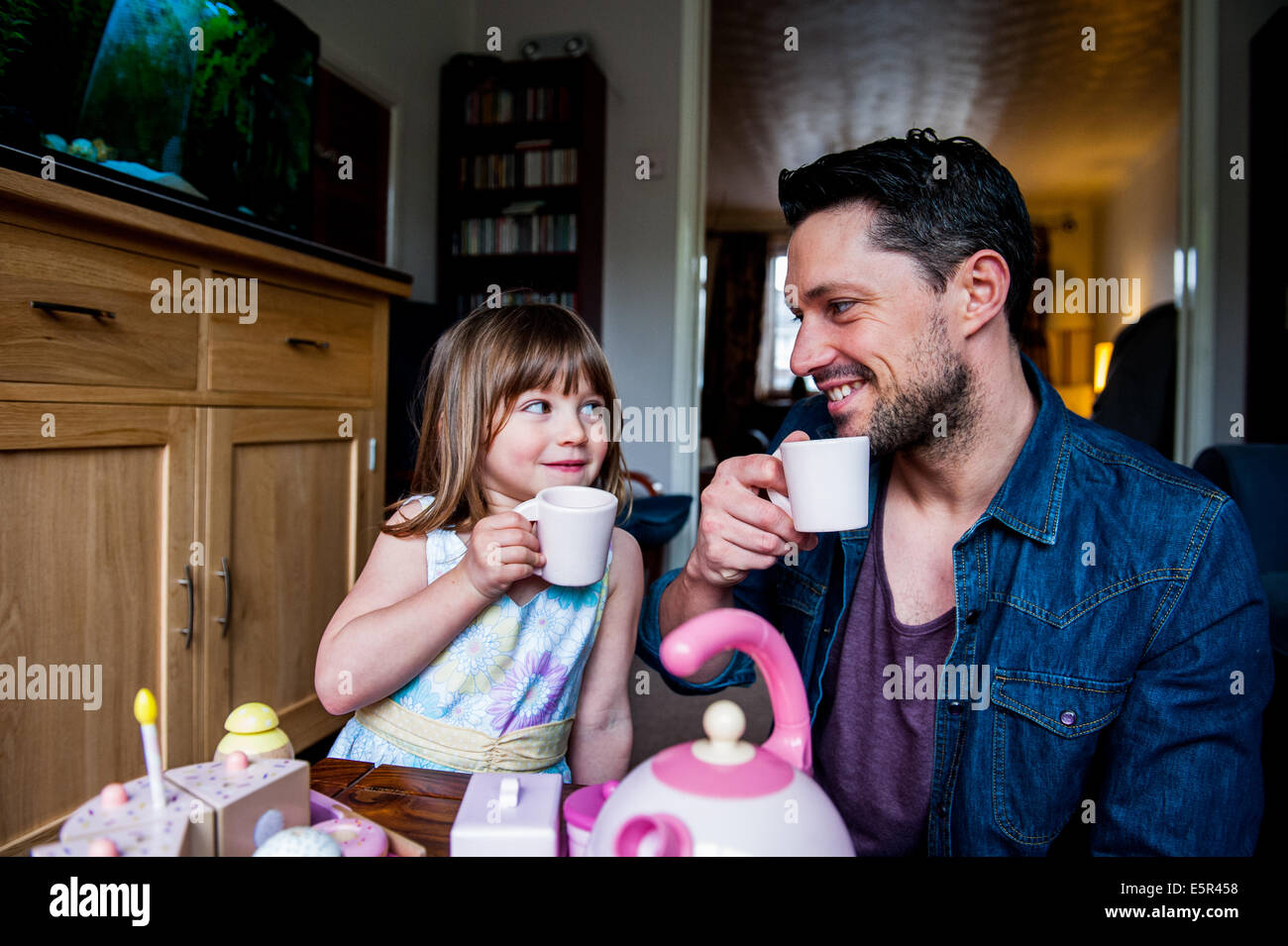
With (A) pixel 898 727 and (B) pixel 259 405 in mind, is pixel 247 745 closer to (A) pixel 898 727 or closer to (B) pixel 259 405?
(A) pixel 898 727

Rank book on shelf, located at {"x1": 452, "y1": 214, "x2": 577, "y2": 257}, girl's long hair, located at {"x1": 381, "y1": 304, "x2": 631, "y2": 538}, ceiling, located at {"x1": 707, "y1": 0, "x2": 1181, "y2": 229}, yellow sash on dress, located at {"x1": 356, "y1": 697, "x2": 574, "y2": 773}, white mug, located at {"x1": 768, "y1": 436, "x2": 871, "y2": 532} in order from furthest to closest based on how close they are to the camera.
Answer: ceiling, located at {"x1": 707, "y1": 0, "x2": 1181, "y2": 229}
book on shelf, located at {"x1": 452, "y1": 214, "x2": 577, "y2": 257}
girl's long hair, located at {"x1": 381, "y1": 304, "x2": 631, "y2": 538}
yellow sash on dress, located at {"x1": 356, "y1": 697, "x2": 574, "y2": 773}
white mug, located at {"x1": 768, "y1": 436, "x2": 871, "y2": 532}

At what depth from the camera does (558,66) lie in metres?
3.77

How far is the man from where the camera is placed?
83cm

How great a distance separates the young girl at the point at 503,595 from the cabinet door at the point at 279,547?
65 centimetres

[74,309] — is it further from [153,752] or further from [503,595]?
[153,752]

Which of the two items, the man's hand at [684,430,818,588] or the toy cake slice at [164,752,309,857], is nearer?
the toy cake slice at [164,752,309,857]

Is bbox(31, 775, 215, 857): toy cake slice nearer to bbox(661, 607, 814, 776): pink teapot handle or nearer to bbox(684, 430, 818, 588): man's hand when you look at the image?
bbox(661, 607, 814, 776): pink teapot handle

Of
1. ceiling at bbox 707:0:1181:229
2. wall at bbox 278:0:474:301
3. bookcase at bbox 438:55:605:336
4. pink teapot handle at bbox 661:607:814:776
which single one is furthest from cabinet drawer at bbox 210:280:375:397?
ceiling at bbox 707:0:1181:229

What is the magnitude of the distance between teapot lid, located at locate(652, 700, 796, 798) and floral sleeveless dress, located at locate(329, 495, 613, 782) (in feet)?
1.71

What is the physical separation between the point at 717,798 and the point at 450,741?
2.14 feet

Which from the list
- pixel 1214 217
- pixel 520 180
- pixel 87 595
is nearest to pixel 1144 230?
pixel 1214 217

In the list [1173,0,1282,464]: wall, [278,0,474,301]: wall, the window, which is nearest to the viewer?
[278,0,474,301]: wall

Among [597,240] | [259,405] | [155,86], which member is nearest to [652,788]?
[259,405]
